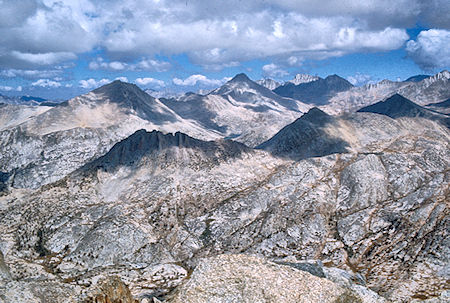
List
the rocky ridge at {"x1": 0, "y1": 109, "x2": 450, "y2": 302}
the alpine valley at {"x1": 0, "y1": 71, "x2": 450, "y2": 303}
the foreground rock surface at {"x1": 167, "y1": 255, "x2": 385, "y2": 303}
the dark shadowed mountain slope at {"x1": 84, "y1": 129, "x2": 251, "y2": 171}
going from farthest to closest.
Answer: the dark shadowed mountain slope at {"x1": 84, "y1": 129, "x2": 251, "y2": 171}
the rocky ridge at {"x1": 0, "y1": 109, "x2": 450, "y2": 302}
the alpine valley at {"x1": 0, "y1": 71, "x2": 450, "y2": 303}
the foreground rock surface at {"x1": 167, "y1": 255, "x2": 385, "y2": 303}

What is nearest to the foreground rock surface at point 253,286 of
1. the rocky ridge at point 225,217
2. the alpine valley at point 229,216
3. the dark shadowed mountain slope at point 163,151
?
the alpine valley at point 229,216

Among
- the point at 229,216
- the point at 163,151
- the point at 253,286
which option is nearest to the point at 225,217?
the point at 229,216

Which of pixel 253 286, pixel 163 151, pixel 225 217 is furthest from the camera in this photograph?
pixel 163 151

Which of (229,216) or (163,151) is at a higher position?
(163,151)

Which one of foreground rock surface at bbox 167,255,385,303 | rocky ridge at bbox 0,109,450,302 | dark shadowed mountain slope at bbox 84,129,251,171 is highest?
foreground rock surface at bbox 167,255,385,303

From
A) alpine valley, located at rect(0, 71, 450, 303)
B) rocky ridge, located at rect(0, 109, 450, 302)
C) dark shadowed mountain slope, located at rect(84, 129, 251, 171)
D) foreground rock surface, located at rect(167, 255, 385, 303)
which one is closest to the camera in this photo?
foreground rock surface, located at rect(167, 255, 385, 303)

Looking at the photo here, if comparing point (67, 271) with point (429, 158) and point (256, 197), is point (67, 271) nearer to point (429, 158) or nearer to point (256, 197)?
point (256, 197)

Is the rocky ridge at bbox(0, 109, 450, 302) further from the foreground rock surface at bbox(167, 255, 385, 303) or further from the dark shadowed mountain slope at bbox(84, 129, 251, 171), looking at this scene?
the foreground rock surface at bbox(167, 255, 385, 303)

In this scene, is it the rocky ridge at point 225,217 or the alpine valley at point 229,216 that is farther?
the rocky ridge at point 225,217

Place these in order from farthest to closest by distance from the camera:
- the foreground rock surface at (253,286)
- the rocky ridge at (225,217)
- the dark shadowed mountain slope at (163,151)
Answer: the dark shadowed mountain slope at (163,151)
the rocky ridge at (225,217)
the foreground rock surface at (253,286)

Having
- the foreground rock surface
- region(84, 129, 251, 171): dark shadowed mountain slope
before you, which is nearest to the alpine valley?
region(84, 129, 251, 171): dark shadowed mountain slope

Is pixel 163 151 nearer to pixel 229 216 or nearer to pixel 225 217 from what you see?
pixel 225 217

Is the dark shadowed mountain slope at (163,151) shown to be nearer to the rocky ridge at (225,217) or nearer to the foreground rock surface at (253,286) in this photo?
the rocky ridge at (225,217)
